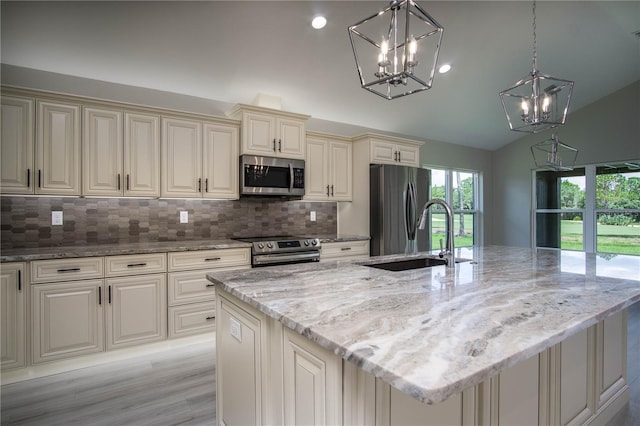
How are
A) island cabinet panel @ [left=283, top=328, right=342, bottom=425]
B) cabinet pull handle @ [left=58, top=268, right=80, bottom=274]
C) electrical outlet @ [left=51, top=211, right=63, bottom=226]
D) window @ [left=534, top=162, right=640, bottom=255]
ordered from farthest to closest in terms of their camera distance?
window @ [left=534, top=162, right=640, bottom=255]
electrical outlet @ [left=51, top=211, right=63, bottom=226]
cabinet pull handle @ [left=58, top=268, right=80, bottom=274]
island cabinet panel @ [left=283, top=328, right=342, bottom=425]

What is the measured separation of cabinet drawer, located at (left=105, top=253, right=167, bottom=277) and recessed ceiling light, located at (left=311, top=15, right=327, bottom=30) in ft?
7.96

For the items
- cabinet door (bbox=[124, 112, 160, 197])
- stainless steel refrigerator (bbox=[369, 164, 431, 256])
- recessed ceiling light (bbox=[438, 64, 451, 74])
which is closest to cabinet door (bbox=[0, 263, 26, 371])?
cabinet door (bbox=[124, 112, 160, 197])

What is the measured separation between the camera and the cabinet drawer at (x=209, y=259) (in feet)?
9.73

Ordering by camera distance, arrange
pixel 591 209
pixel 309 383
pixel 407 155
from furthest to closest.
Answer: pixel 591 209
pixel 407 155
pixel 309 383

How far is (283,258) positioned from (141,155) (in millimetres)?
1625

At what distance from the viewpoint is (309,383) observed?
1090mm

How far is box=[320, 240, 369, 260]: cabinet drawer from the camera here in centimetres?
382

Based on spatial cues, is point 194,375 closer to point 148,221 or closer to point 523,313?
point 148,221

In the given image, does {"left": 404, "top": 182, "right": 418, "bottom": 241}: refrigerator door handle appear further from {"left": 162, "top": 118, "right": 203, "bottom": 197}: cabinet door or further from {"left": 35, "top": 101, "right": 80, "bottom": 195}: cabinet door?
{"left": 35, "top": 101, "right": 80, "bottom": 195}: cabinet door

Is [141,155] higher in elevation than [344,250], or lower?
higher

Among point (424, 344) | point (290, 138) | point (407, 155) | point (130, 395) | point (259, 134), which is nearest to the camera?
point (424, 344)

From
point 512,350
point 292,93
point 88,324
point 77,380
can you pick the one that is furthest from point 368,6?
point 77,380

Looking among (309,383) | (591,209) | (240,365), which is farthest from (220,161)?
(591,209)

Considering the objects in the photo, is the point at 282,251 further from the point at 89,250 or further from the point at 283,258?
the point at 89,250
